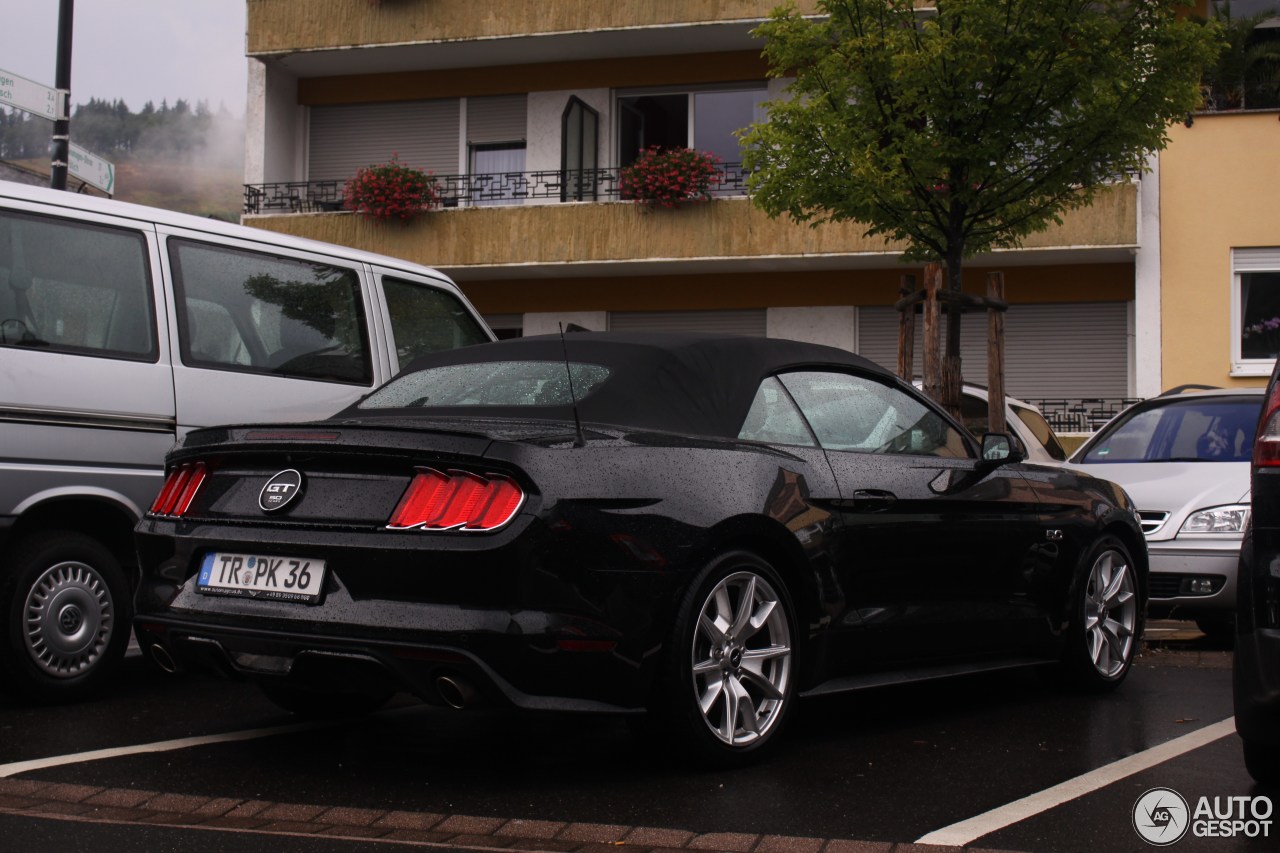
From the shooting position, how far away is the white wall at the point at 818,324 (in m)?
23.2

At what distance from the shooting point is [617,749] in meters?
5.61

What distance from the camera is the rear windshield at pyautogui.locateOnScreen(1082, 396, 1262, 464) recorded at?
1080cm

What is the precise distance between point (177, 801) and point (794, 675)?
201 cm

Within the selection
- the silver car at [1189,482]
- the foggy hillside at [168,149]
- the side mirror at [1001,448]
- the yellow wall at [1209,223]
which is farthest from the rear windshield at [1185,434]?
the foggy hillside at [168,149]

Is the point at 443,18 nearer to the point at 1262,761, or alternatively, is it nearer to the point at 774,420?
the point at 774,420

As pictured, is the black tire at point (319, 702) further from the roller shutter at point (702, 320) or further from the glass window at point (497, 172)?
the glass window at point (497, 172)

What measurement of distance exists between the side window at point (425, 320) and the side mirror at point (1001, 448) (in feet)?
10.0

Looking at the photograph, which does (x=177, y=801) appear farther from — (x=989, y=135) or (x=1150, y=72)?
(x=1150, y=72)

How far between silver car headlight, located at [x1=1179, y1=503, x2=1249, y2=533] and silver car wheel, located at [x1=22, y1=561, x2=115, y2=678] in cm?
622

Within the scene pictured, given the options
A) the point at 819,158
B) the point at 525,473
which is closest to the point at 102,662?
the point at 525,473

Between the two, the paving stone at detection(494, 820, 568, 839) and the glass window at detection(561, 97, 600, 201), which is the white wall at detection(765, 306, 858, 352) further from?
the paving stone at detection(494, 820, 568, 839)

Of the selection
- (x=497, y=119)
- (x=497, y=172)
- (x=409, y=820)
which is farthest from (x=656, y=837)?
(x=497, y=119)

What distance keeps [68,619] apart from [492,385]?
88.3 inches

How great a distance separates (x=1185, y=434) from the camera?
11117 millimetres
